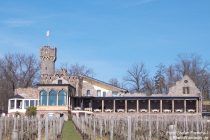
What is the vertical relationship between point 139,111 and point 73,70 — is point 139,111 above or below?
below

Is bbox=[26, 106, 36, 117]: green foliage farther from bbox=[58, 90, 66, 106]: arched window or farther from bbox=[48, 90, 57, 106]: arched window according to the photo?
bbox=[58, 90, 66, 106]: arched window

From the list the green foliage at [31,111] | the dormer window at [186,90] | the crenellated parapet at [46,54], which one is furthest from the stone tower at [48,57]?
the dormer window at [186,90]

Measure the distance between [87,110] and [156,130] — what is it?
42416 mm

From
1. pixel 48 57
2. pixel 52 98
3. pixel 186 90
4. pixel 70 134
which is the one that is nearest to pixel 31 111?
pixel 52 98

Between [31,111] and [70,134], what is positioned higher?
[31,111]

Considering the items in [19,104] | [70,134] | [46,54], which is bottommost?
[70,134]

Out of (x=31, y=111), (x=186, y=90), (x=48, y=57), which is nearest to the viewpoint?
(x=31, y=111)

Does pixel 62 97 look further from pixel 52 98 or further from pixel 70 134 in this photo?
pixel 70 134

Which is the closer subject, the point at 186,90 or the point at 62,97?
the point at 62,97

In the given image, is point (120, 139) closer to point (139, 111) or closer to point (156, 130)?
point (156, 130)

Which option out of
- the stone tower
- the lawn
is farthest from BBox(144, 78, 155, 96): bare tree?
the lawn

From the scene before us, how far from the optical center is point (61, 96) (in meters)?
65.2

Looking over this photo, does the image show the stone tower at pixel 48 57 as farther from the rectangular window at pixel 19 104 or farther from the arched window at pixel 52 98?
the arched window at pixel 52 98

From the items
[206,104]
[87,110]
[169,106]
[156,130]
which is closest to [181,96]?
[169,106]
